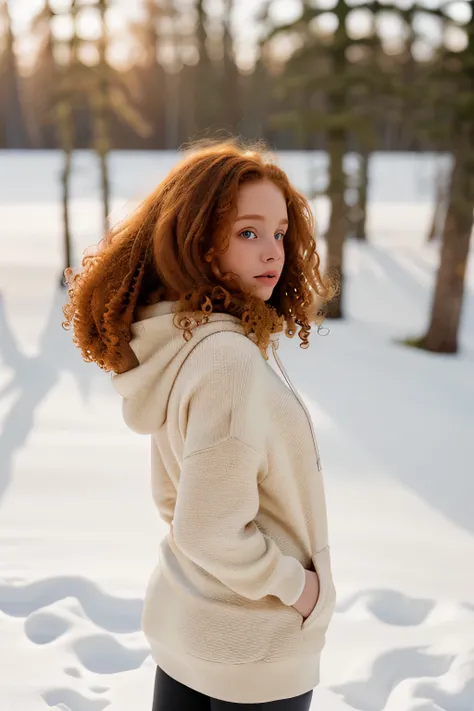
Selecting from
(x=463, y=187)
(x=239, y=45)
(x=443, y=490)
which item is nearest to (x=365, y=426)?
(x=443, y=490)

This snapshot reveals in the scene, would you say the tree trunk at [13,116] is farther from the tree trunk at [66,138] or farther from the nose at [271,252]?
the nose at [271,252]

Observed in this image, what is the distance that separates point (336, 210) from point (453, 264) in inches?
82.1

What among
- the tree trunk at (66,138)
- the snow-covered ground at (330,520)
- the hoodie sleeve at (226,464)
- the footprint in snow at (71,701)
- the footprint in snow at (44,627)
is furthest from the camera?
the tree trunk at (66,138)

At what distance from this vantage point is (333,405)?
278 inches

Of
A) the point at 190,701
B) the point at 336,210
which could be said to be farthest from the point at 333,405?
the point at 190,701

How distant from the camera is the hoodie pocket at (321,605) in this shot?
1.48 m

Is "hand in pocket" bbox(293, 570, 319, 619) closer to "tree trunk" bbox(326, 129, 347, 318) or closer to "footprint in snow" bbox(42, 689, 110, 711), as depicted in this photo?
"footprint in snow" bbox(42, 689, 110, 711)

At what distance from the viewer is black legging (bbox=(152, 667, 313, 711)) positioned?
149 cm

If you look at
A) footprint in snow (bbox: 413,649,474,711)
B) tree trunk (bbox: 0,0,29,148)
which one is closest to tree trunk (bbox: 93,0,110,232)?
footprint in snow (bbox: 413,649,474,711)

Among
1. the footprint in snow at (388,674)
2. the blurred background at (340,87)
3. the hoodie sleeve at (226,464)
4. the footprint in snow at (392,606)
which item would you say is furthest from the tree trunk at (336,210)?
the hoodie sleeve at (226,464)

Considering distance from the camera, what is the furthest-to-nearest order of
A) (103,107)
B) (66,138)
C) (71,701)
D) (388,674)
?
(103,107) → (66,138) → (388,674) → (71,701)

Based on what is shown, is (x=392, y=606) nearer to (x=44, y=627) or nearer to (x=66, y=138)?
(x=44, y=627)

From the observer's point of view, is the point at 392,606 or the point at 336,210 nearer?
the point at 392,606

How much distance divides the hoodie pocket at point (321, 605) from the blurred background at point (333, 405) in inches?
32.7
